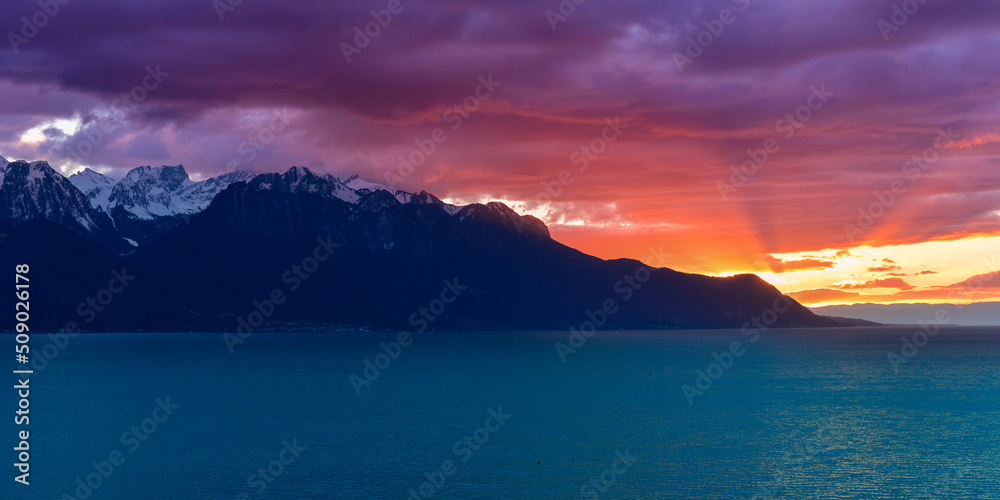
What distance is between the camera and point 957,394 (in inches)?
6772

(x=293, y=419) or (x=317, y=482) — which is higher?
(x=293, y=419)

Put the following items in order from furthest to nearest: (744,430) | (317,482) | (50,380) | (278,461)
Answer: (50,380) < (744,430) < (278,461) < (317,482)

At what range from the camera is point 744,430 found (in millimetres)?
117625

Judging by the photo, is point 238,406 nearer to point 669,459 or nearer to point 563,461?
point 563,461

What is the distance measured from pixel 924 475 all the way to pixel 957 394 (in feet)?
322

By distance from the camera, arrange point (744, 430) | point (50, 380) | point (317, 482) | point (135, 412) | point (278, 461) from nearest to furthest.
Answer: point (317, 482) < point (278, 461) < point (744, 430) < point (135, 412) < point (50, 380)

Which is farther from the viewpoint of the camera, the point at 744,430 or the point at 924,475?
the point at 744,430

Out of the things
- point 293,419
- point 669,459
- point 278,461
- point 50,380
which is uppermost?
point 50,380

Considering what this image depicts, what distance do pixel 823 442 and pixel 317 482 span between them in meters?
66.8

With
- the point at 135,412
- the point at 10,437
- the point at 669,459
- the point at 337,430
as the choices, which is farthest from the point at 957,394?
the point at 10,437

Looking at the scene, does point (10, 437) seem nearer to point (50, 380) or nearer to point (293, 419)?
point (293, 419)

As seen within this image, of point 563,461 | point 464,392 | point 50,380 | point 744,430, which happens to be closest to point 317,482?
point 563,461

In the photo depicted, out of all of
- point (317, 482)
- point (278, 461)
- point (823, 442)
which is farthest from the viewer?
point (823, 442)

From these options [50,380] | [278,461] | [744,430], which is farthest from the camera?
[50,380]
